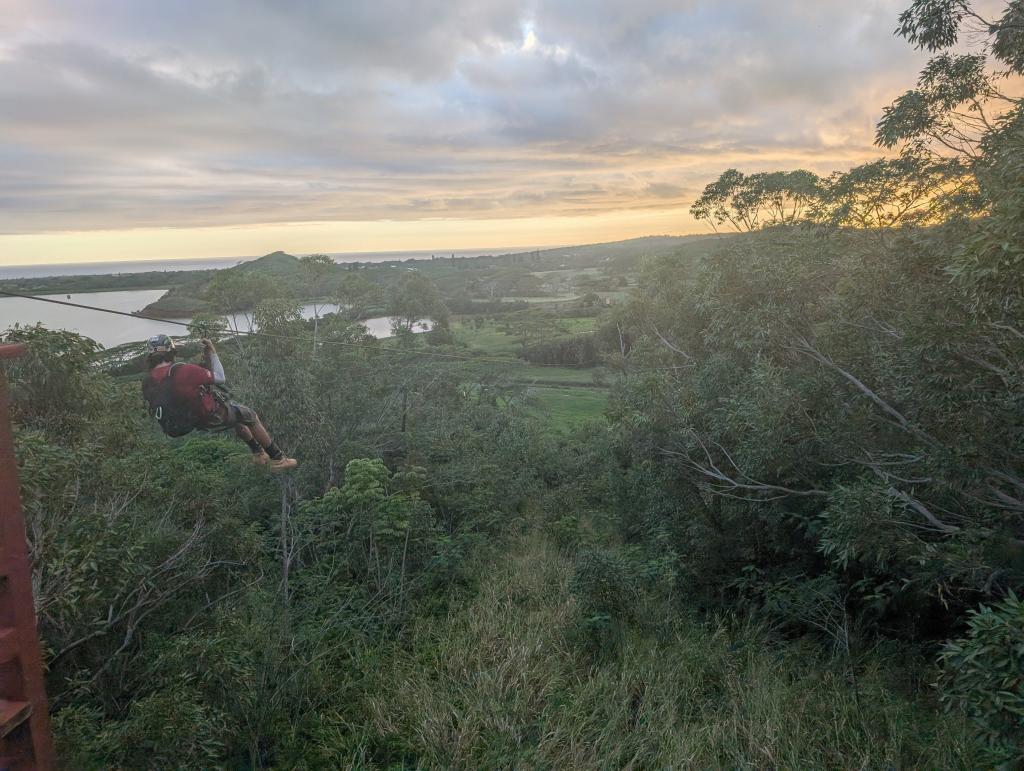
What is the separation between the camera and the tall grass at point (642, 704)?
446cm

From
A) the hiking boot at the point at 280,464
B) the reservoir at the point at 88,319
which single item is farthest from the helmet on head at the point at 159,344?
the hiking boot at the point at 280,464

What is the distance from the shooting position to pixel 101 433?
18.1 feet

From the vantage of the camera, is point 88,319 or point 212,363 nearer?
point 212,363

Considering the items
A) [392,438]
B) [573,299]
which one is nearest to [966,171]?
[392,438]

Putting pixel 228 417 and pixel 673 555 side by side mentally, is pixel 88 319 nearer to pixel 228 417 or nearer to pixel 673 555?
pixel 228 417

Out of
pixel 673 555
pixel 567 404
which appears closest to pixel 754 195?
pixel 673 555

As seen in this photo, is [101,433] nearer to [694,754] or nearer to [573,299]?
[694,754]

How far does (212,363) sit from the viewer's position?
17.2ft

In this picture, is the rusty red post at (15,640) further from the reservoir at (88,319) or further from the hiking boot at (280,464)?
the hiking boot at (280,464)

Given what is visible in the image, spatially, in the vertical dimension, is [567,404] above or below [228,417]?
below

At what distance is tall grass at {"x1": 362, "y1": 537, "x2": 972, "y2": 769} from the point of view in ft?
14.6

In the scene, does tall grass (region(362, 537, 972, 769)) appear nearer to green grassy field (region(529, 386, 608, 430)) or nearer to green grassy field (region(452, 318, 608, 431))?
green grassy field (region(452, 318, 608, 431))

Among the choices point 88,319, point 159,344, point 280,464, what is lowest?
point 280,464

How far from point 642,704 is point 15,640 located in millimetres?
4201
